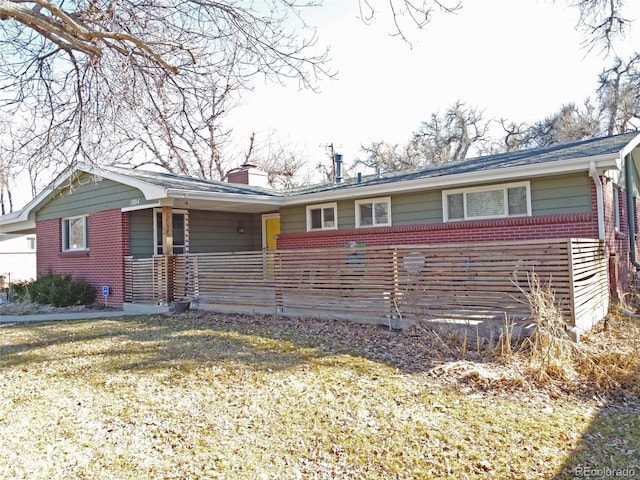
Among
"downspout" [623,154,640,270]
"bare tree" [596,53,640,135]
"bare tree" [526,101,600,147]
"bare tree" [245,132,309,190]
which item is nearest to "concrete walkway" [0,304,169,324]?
"downspout" [623,154,640,270]

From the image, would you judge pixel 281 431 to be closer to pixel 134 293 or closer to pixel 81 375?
pixel 81 375

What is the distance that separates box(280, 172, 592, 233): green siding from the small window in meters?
5.59

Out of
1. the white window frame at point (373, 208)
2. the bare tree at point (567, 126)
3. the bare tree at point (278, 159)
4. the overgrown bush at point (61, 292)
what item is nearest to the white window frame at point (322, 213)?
the white window frame at point (373, 208)

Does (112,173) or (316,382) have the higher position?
(112,173)

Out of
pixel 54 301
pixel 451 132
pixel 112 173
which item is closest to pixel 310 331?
pixel 112 173

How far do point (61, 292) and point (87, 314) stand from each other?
209 centimetres

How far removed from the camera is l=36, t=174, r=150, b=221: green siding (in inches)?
461

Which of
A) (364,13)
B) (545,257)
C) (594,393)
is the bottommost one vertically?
(594,393)

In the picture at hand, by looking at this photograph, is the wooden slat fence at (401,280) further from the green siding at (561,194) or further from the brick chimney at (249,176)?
the brick chimney at (249,176)

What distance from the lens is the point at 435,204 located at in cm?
1036

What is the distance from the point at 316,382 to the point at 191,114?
4.84 meters

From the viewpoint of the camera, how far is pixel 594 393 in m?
4.63

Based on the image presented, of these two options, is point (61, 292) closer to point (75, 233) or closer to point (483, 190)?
point (75, 233)
